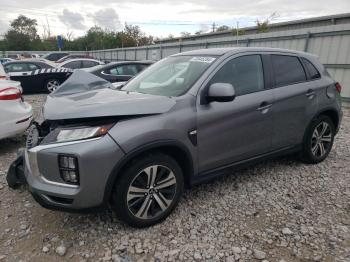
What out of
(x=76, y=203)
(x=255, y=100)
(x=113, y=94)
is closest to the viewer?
(x=76, y=203)

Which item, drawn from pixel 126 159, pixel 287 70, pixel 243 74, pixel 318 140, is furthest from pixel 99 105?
pixel 318 140

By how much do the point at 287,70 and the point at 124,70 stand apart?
23.1 feet

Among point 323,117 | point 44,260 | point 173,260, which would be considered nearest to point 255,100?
point 323,117

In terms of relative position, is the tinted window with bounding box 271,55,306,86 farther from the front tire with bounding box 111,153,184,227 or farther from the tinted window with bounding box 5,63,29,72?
the tinted window with bounding box 5,63,29,72

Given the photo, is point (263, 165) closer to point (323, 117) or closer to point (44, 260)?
point (323, 117)

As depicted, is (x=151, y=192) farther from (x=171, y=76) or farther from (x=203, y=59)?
(x=203, y=59)

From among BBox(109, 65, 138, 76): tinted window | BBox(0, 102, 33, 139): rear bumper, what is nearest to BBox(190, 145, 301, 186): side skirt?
BBox(0, 102, 33, 139): rear bumper

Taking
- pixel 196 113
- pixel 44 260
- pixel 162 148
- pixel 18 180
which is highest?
pixel 196 113

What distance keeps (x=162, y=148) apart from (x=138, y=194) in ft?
1.53

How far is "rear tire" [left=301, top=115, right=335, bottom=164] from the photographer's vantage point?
4.09 metres

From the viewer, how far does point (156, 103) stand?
2742mm

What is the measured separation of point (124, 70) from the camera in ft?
32.8

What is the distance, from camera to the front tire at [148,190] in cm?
258

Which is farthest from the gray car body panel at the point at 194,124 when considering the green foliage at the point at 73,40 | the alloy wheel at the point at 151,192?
the green foliage at the point at 73,40
